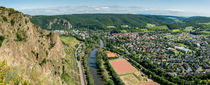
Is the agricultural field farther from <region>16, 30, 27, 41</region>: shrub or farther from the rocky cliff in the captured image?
<region>16, 30, 27, 41</region>: shrub

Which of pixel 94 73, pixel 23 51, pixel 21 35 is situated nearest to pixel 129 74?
pixel 94 73

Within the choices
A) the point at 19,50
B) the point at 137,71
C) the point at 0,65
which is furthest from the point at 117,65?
the point at 0,65

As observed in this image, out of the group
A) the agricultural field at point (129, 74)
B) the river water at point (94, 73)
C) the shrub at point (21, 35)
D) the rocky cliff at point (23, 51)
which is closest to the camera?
the rocky cliff at point (23, 51)

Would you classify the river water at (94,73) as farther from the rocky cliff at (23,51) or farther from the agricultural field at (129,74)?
the rocky cliff at (23,51)

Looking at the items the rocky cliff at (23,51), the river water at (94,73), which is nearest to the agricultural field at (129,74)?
the river water at (94,73)

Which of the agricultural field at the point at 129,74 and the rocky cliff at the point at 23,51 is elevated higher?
the rocky cliff at the point at 23,51

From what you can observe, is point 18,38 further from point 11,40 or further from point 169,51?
point 169,51

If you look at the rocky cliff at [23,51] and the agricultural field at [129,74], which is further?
the agricultural field at [129,74]

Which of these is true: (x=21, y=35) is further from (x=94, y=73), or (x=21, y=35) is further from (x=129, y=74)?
(x=129, y=74)
